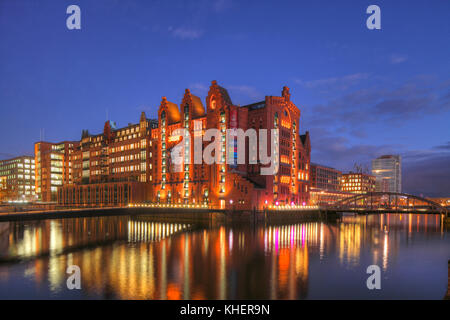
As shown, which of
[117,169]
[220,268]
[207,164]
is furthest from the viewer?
[117,169]

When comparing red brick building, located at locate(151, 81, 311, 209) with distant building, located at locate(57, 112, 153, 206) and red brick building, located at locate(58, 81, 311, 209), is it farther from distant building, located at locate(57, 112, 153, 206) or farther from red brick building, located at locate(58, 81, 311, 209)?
distant building, located at locate(57, 112, 153, 206)

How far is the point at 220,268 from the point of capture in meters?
42.7

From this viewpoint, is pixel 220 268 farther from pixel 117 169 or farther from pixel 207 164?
pixel 117 169

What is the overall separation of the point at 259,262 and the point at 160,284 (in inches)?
684

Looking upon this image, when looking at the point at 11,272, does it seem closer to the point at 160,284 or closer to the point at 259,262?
the point at 160,284

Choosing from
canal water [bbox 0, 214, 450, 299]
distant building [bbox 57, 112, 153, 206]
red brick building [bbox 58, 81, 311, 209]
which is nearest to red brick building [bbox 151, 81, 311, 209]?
red brick building [bbox 58, 81, 311, 209]

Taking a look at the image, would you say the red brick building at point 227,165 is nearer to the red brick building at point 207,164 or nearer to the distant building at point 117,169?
the red brick building at point 207,164

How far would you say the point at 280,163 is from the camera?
130125 millimetres

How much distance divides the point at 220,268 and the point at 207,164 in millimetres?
85431

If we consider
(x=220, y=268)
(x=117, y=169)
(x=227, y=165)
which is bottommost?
(x=220, y=268)

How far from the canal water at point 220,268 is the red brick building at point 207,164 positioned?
173 feet

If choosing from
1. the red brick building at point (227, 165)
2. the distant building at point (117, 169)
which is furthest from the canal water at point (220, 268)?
the distant building at point (117, 169)

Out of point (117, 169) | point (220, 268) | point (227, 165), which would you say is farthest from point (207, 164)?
point (220, 268)

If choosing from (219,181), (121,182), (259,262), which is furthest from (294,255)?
(121,182)
